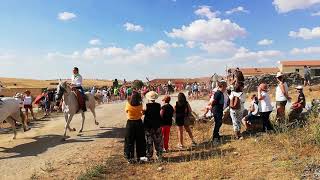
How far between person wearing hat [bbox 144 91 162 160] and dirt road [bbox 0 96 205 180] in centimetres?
146

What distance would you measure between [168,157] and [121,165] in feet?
4.79

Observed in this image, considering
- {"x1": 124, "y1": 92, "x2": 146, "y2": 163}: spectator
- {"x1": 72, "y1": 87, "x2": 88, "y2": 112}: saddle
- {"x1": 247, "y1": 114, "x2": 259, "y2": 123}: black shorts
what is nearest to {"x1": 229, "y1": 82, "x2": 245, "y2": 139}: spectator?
{"x1": 247, "y1": 114, "x2": 259, "y2": 123}: black shorts

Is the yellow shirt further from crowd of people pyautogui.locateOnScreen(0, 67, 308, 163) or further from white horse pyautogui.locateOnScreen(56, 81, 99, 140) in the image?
white horse pyautogui.locateOnScreen(56, 81, 99, 140)

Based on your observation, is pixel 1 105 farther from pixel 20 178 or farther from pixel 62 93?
pixel 20 178

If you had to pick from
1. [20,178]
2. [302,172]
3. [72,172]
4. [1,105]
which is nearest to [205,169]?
[302,172]

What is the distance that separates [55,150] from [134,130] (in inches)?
134

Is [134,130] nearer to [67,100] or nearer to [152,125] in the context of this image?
[152,125]

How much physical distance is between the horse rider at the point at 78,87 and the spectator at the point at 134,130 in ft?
19.1

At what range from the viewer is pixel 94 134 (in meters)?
16.5

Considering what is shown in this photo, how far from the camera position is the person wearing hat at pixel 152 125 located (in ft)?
37.6

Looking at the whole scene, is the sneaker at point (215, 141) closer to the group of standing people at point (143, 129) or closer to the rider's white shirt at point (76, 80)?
the group of standing people at point (143, 129)

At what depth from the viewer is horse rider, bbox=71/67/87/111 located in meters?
Result: 16.7

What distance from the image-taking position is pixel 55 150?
13289 millimetres

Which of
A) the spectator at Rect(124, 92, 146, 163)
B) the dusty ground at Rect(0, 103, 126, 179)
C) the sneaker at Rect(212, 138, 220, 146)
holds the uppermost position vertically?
the spectator at Rect(124, 92, 146, 163)
